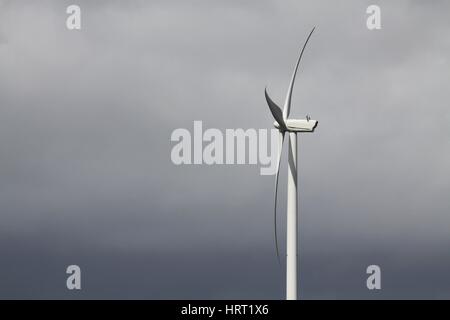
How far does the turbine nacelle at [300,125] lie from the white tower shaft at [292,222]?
1.64 feet

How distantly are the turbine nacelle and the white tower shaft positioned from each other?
0.50 m

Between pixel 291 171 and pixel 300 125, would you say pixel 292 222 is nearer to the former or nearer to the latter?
pixel 291 171

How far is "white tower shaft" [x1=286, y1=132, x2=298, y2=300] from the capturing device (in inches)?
2613

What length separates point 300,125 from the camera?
217 ft

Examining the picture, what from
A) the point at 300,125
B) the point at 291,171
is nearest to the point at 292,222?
the point at 291,171

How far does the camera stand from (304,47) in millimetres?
66625

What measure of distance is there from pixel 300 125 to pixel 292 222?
558 cm
